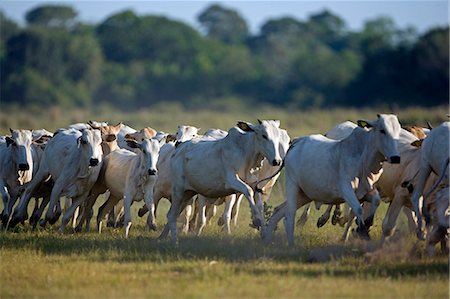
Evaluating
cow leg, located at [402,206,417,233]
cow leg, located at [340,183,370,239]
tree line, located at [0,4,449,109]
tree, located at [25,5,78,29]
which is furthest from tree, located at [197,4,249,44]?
cow leg, located at [340,183,370,239]

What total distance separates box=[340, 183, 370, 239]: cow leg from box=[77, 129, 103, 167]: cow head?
4.96m

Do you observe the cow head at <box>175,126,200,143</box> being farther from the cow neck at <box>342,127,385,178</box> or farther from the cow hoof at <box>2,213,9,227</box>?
the cow neck at <box>342,127,385,178</box>

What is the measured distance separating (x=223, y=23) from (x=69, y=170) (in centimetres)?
9913

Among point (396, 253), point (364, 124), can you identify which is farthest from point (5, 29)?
point (396, 253)

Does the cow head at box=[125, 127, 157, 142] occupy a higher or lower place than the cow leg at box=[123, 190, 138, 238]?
higher

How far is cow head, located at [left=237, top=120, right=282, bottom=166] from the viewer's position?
15625mm

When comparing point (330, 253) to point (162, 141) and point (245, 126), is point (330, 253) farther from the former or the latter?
point (162, 141)

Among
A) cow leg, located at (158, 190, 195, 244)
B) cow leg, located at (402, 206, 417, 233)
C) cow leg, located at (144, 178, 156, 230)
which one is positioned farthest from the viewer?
cow leg, located at (144, 178, 156, 230)

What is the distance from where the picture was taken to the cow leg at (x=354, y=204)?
47.3 ft

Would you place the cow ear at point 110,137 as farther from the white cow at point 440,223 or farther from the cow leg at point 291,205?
the white cow at point 440,223

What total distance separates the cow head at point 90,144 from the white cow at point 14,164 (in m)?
1.08

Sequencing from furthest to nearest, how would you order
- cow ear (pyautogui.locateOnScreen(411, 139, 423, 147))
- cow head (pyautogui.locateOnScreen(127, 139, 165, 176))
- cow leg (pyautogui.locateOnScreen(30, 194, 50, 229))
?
cow leg (pyautogui.locateOnScreen(30, 194, 50, 229)) < cow head (pyautogui.locateOnScreen(127, 139, 165, 176)) < cow ear (pyautogui.locateOnScreen(411, 139, 423, 147))

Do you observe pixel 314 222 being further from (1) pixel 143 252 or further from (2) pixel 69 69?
(2) pixel 69 69

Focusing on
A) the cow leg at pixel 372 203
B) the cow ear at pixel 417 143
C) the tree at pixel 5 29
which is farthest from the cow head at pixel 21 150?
the tree at pixel 5 29
